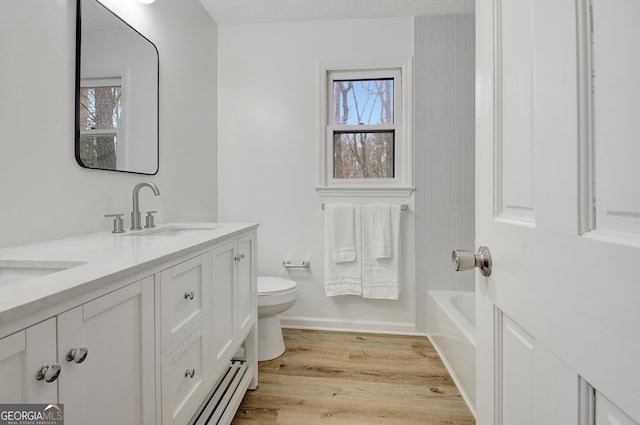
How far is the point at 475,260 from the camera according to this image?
653 millimetres

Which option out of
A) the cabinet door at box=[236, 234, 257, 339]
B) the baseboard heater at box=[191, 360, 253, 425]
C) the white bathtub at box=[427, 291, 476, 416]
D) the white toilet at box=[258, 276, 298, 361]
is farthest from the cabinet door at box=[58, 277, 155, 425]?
the white bathtub at box=[427, 291, 476, 416]

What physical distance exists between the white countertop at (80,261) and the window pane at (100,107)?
0.46 meters

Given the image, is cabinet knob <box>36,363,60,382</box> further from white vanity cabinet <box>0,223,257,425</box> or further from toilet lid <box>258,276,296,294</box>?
toilet lid <box>258,276,296,294</box>

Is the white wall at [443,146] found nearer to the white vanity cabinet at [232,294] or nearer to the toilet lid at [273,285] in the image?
the toilet lid at [273,285]

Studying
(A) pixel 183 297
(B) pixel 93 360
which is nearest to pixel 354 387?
(A) pixel 183 297

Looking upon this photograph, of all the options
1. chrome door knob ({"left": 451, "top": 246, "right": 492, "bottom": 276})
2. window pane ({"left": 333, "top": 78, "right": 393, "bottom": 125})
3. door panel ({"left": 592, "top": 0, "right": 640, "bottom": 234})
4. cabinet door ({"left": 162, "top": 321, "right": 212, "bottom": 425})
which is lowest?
cabinet door ({"left": 162, "top": 321, "right": 212, "bottom": 425})

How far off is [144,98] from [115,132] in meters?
0.29

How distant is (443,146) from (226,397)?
2.07 meters

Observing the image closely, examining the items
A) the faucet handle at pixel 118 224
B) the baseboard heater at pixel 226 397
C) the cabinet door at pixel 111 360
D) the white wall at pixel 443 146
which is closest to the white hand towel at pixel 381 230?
the white wall at pixel 443 146

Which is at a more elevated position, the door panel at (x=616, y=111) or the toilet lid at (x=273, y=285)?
the door panel at (x=616, y=111)

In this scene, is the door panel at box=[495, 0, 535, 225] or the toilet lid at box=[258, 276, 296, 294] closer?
the door panel at box=[495, 0, 535, 225]

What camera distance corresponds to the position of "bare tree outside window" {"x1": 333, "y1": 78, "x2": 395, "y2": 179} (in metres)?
2.36

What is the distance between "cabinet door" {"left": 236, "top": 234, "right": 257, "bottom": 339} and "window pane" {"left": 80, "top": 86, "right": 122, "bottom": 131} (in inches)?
29.8

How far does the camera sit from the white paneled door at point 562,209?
32cm
